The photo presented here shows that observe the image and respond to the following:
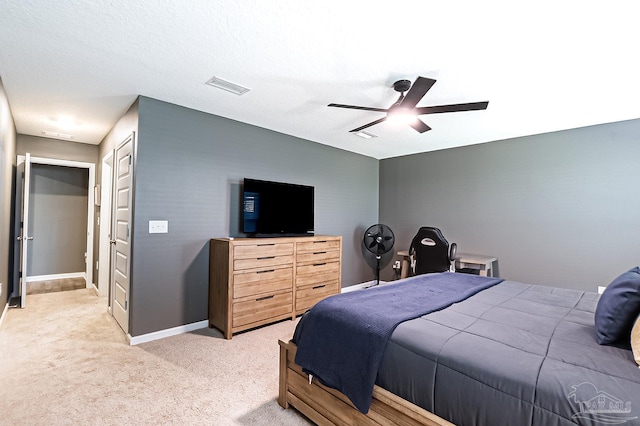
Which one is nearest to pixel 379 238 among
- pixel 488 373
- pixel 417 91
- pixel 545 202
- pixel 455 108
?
pixel 545 202

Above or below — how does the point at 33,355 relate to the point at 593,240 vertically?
below

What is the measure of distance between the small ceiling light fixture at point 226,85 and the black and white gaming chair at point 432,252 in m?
2.67

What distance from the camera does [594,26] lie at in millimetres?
1803

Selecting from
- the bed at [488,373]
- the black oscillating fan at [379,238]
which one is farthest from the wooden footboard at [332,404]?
the black oscillating fan at [379,238]

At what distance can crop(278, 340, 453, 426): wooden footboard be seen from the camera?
4.29 ft

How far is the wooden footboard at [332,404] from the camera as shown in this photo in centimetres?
131

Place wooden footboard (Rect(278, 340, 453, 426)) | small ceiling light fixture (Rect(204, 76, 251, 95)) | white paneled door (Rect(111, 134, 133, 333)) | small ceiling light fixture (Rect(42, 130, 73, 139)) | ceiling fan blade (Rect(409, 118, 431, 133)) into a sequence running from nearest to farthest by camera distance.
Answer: wooden footboard (Rect(278, 340, 453, 426)) < small ceiling light fixture (Rect(204, 76, 251, 95)) < ceiling fan blade (Rect(409, 118, 431, 133)) < white paneled door (Rect(111, 134, 133, 333)) < small ceiling light fixture (Rect(42, 130, 73, 139))

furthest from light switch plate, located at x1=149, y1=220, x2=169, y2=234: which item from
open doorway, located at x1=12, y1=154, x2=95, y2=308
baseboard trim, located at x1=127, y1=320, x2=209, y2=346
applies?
open doorway, located at x1=12, y1=154, x2=95, y2=308

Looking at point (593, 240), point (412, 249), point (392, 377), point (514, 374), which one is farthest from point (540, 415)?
point (593, 240)

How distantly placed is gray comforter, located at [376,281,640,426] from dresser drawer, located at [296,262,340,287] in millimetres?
2163

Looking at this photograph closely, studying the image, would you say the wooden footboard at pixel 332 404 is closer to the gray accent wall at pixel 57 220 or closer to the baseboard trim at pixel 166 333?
the baseboard trim at pixel 166 333

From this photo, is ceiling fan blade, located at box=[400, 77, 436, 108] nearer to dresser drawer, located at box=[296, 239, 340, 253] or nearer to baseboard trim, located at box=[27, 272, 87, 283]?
dresser drawer, located at box=[296, 239, 340, 253]

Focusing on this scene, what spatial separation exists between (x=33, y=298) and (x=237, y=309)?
3436 millimetres

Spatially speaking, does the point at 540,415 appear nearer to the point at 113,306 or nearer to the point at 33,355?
the point at 33,355
